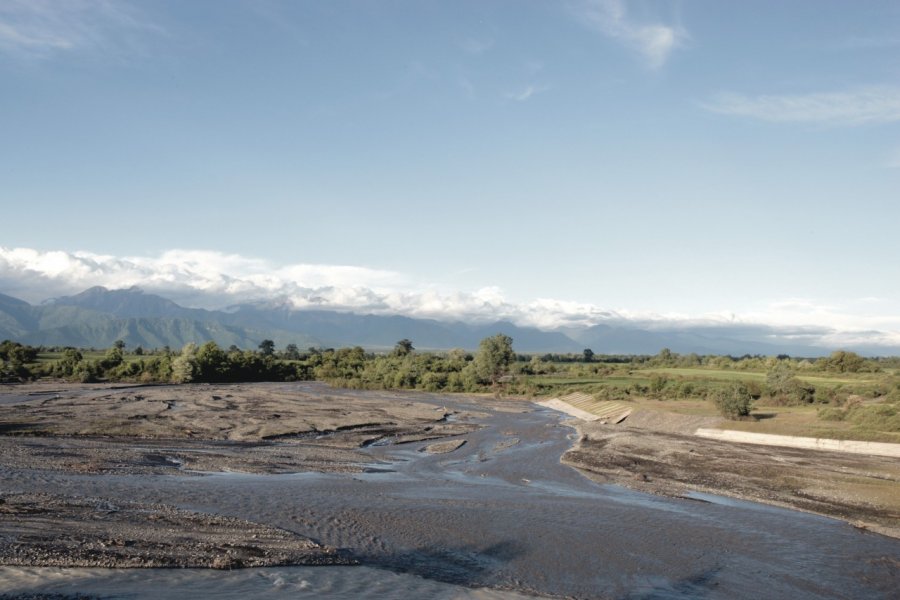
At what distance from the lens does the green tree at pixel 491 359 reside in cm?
11694

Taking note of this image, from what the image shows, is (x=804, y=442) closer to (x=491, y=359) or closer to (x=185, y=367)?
(x=491, y=359)

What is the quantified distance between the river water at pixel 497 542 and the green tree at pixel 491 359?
267 ft

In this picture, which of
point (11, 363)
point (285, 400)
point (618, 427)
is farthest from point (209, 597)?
point (11, 363)

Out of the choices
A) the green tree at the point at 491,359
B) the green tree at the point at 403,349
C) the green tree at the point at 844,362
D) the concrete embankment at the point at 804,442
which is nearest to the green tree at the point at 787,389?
the concrete embankment at the point at 804,442

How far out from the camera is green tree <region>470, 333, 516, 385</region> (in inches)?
4604

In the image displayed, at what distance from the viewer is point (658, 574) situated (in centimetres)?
1991

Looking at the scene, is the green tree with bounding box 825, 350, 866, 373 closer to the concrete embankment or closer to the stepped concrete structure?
the stepped concrete structure

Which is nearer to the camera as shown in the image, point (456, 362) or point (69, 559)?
point (69, 559)

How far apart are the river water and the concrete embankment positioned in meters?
21.9

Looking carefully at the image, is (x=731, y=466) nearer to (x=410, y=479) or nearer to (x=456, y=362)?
(x=410, y=479)

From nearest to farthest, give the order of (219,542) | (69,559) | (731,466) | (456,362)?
(69,559) → (219,542) → (731,466) → (456,362)

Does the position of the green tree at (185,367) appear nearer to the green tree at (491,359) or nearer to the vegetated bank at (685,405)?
the vegetated bank at (685,405)

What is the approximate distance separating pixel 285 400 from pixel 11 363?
201 feet

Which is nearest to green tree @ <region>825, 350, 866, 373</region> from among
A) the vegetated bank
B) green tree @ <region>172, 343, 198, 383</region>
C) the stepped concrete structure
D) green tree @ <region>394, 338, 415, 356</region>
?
the vegetated bank
